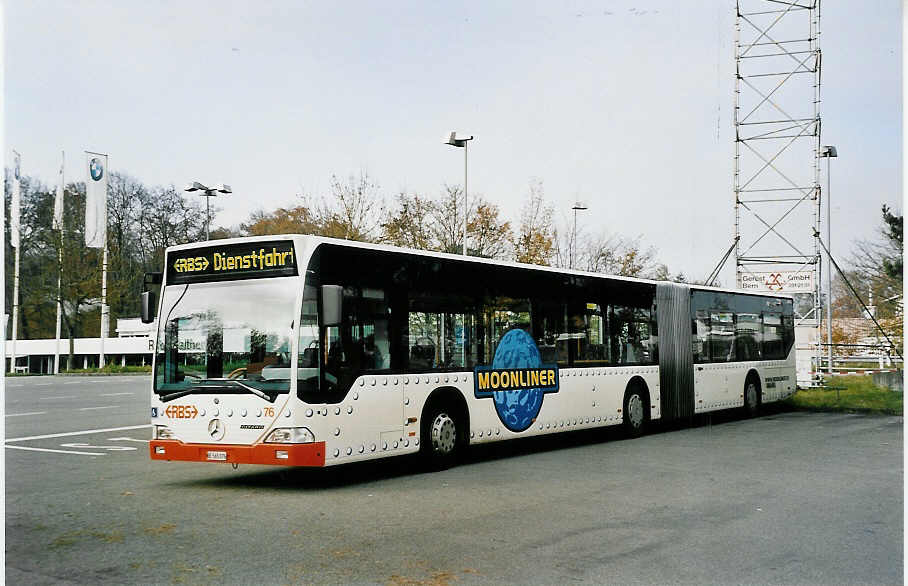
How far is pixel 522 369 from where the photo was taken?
15234mm

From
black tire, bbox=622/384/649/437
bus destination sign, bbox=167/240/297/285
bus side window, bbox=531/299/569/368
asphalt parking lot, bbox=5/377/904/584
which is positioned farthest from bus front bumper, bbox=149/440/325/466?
black tire, bbox=622/384/649/437

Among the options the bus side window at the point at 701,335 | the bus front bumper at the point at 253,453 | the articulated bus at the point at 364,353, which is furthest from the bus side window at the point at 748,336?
the bus front bumper at the point at 253,453

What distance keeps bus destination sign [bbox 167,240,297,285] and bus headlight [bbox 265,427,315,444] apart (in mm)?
1768

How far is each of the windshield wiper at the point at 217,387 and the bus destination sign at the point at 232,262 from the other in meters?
1.23

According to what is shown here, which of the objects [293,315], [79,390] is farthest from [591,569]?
[79,390]

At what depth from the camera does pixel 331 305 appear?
1110 cm

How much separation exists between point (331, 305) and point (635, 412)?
8.89 metres

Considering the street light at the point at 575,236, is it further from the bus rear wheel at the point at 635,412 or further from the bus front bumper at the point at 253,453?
the bus front bumper at the point at 253,453

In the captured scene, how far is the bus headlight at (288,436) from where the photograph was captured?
11.0 m

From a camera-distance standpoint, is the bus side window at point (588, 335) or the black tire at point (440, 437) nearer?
the black tire at point (440, 437)

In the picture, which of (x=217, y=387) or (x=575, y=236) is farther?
(x=575, y=236)

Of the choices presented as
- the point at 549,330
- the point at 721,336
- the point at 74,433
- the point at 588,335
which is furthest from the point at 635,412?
the point at 74,433

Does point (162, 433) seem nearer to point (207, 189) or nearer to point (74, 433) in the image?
point (74, 433)

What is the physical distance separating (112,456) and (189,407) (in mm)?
4402
